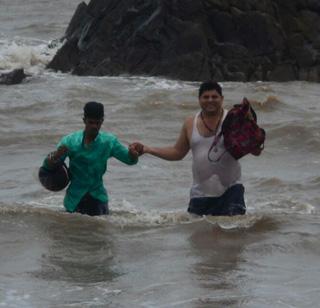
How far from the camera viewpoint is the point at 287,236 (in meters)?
8.87

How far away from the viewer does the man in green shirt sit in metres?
8.05

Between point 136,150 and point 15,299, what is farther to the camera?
point 136,150

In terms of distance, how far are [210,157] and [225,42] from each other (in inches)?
550

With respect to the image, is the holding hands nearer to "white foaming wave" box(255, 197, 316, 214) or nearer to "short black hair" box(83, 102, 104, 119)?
"short black hair" box(83, 102, 104, 119)

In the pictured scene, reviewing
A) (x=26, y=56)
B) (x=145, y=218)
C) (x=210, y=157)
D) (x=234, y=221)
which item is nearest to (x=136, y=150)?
(x=210, y=157)

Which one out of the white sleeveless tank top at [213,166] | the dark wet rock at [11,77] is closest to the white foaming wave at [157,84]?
the dark wet rock at [11,77]

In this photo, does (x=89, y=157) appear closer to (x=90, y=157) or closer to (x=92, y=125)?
(x=90, y=157)

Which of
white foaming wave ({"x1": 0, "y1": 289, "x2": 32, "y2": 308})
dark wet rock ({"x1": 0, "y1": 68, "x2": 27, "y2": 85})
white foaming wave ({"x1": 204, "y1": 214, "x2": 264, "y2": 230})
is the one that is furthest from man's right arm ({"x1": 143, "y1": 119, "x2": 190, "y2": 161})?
dark wet rock ({"x1": 0, "y1": 68, "x2": 27, "y2": 85})

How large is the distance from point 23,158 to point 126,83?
24.0 ft

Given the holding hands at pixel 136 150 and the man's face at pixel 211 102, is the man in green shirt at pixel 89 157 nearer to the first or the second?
the holding hands at pixel 136 150

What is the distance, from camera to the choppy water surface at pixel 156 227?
7.09 metres

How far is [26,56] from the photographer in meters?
25.2

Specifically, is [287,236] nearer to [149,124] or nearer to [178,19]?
[149,124]

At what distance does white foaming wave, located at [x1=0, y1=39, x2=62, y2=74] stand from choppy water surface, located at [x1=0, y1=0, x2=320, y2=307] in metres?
5.52
